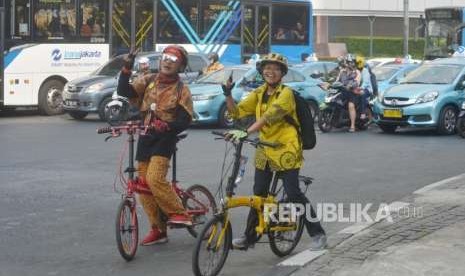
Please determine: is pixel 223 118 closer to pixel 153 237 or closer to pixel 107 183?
pixel 107 183

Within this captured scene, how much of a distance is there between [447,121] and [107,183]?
9.49 metres

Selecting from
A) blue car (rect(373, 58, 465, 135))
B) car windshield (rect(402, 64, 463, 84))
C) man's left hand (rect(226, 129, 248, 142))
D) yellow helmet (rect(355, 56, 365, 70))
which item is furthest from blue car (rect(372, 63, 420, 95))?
man's left hand (rect(226, 129, 248, 142))

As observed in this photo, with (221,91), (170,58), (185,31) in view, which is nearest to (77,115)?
(221,91)

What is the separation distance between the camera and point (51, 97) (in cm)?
2250

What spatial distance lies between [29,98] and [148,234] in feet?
48.3

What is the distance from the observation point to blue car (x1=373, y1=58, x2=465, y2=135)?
60.1ft

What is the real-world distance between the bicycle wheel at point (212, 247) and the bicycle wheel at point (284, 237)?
66 cm

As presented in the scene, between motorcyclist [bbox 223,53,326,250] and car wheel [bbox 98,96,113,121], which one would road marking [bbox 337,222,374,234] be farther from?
car wheel [bbox 98,96,113,121]

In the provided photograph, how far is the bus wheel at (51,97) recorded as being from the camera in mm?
22391

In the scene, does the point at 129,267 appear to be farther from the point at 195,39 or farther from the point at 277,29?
the point at 277,29

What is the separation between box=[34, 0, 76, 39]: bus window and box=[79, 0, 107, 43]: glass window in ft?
0.88

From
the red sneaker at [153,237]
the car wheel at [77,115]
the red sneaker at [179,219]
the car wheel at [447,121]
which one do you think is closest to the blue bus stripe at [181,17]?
the car wheel at [77,115]

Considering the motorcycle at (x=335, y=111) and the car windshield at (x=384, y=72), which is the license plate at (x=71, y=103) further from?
the car windshield at (x=384, y=72)

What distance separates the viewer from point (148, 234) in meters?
8.07
